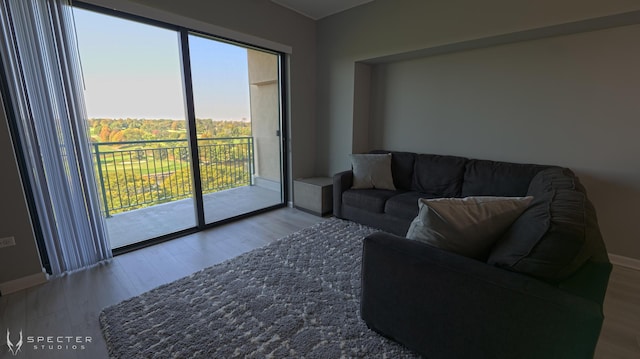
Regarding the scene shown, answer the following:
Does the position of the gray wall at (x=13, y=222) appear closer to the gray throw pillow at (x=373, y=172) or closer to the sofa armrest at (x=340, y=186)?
the sofa armrest at (x=340, y=186)

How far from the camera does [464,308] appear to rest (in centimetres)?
113

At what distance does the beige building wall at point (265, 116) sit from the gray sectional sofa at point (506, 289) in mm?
2958

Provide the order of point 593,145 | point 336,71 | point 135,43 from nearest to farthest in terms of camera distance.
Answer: point 593,145, point 135,43, point 336,71

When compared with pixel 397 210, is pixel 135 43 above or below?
above

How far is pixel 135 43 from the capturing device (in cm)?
270

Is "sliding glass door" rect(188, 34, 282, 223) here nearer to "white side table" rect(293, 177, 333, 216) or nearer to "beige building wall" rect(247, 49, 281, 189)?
"beige building wall" rect(247, 49, 281, 189)

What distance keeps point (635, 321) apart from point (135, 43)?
185 inches

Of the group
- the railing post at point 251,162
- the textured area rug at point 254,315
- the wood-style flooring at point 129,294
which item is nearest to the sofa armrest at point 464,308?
the textured area rug at point 254,315

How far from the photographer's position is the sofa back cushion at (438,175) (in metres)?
2.90

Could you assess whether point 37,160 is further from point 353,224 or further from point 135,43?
point 353,224

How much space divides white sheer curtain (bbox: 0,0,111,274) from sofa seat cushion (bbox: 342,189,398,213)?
2450 mm

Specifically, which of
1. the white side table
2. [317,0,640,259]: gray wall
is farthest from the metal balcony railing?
[317,0,640,259]: gray wall

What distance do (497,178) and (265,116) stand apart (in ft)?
11.5

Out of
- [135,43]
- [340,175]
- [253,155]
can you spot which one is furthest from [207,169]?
[340,175]
